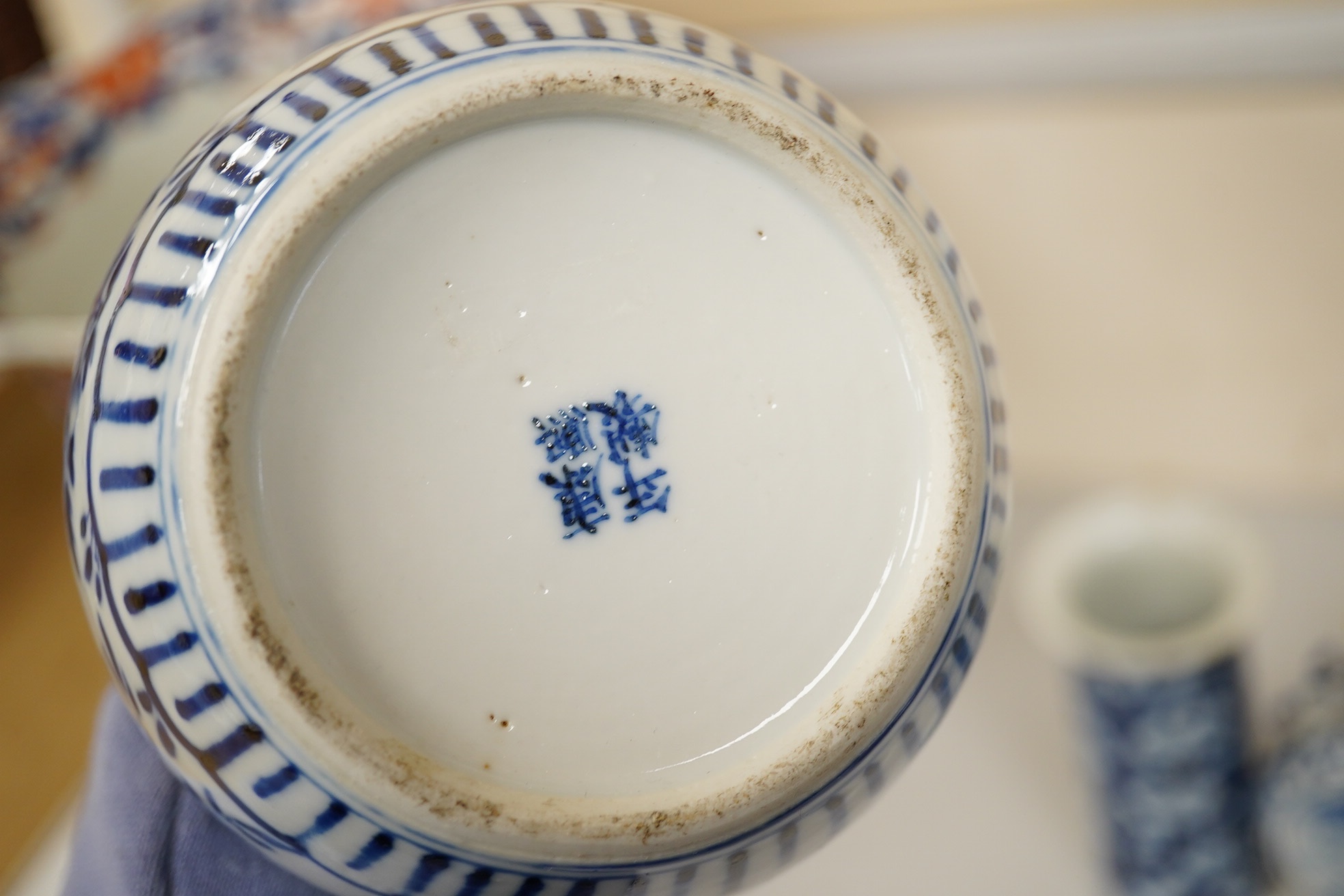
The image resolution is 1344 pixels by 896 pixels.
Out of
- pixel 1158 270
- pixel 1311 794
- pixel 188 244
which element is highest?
pixel 1158 270

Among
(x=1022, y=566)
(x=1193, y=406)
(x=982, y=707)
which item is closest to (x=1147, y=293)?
(x=1193, y=406)

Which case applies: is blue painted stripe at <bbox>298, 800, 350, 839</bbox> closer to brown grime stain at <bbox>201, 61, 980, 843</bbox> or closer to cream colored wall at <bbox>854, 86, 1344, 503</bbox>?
brown grime stain at <bbox>201, 61, 980, 843</bbox>

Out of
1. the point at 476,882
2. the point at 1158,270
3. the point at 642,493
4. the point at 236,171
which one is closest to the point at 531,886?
the point at 476,882

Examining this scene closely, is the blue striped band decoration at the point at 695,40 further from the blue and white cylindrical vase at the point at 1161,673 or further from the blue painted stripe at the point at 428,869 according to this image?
the blue and white cylindrical vase at the point at 1161,673

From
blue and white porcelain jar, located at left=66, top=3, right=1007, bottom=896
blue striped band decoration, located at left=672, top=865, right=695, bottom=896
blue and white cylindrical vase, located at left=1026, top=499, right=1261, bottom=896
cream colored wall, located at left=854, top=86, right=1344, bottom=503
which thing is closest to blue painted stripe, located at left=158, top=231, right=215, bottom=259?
blue and white porcelain jar, located at left=66, top=3, right=1007, bottom=896

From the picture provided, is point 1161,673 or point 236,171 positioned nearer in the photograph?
point 236,171

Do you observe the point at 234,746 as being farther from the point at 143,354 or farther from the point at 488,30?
the point at 488,30
